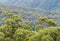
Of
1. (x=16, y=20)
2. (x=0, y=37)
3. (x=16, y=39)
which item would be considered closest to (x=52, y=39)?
(x=16, y=39)

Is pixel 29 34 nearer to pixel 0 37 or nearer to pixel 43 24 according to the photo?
pixel 0 37

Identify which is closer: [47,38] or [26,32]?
[47,38]

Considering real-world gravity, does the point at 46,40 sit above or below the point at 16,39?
above

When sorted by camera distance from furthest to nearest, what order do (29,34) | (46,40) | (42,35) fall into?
(29,34), (42,35), (46,40)

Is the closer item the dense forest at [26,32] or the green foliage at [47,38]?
the green foliage at [47,38]

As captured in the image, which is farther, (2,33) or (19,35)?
(2,33)

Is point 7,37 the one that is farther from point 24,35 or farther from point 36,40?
point 36,40

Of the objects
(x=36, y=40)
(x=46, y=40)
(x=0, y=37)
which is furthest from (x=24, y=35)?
(x=46, y=40)

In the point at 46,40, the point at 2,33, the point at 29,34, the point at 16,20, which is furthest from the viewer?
the point at 16,20

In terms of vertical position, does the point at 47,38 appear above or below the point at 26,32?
above

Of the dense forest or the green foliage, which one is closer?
the green foliage
